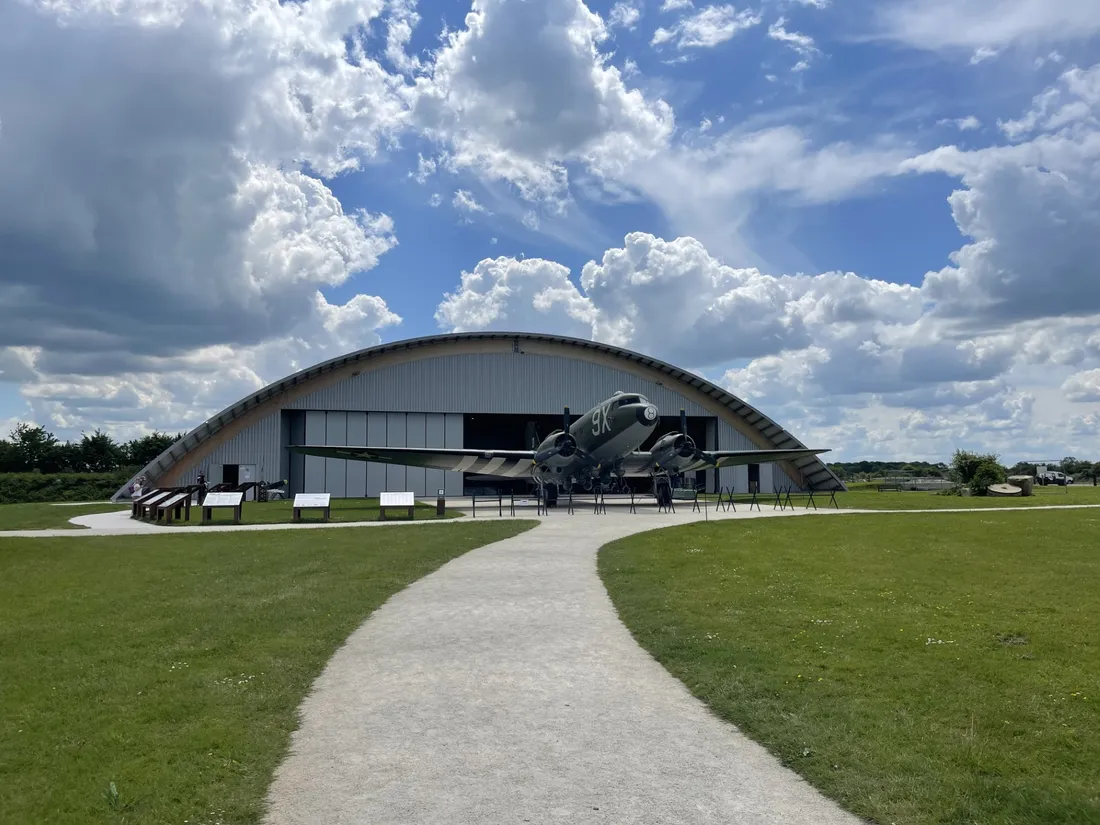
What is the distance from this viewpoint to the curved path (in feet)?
18.5

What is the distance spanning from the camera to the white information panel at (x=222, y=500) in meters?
33.6

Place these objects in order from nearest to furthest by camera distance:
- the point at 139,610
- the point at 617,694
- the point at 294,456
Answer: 1. the point at 617,694
2. the point at 139,610
3. the point at 294,456

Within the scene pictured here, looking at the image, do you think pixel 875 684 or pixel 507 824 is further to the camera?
pixel 875 684

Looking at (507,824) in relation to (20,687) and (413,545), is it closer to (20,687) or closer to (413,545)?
(20,687)

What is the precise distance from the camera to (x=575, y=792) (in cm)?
590

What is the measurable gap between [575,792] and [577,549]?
16.6 meters

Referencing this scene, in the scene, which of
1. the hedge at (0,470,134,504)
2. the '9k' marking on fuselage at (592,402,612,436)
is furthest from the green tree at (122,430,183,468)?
the '9k' marking on fuselage at (592,402,612,436)

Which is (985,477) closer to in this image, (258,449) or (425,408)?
(425,408)

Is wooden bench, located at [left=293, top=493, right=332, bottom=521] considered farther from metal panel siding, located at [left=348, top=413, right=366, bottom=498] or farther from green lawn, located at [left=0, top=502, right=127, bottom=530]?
metal panel siding, located at [left=348, top=413, right=366, bottom=498]

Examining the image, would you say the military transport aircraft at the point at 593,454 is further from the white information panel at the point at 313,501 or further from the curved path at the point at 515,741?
the curved path at the point at 515,741

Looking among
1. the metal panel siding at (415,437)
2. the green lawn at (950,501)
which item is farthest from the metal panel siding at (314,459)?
the green lawn at (950,501)

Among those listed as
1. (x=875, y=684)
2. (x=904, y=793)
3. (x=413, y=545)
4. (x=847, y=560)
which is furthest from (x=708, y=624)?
(x=413, y=545)

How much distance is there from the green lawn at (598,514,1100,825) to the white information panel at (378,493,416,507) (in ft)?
53.7

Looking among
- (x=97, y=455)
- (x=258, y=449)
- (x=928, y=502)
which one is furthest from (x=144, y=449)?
(x=928, y=502)
